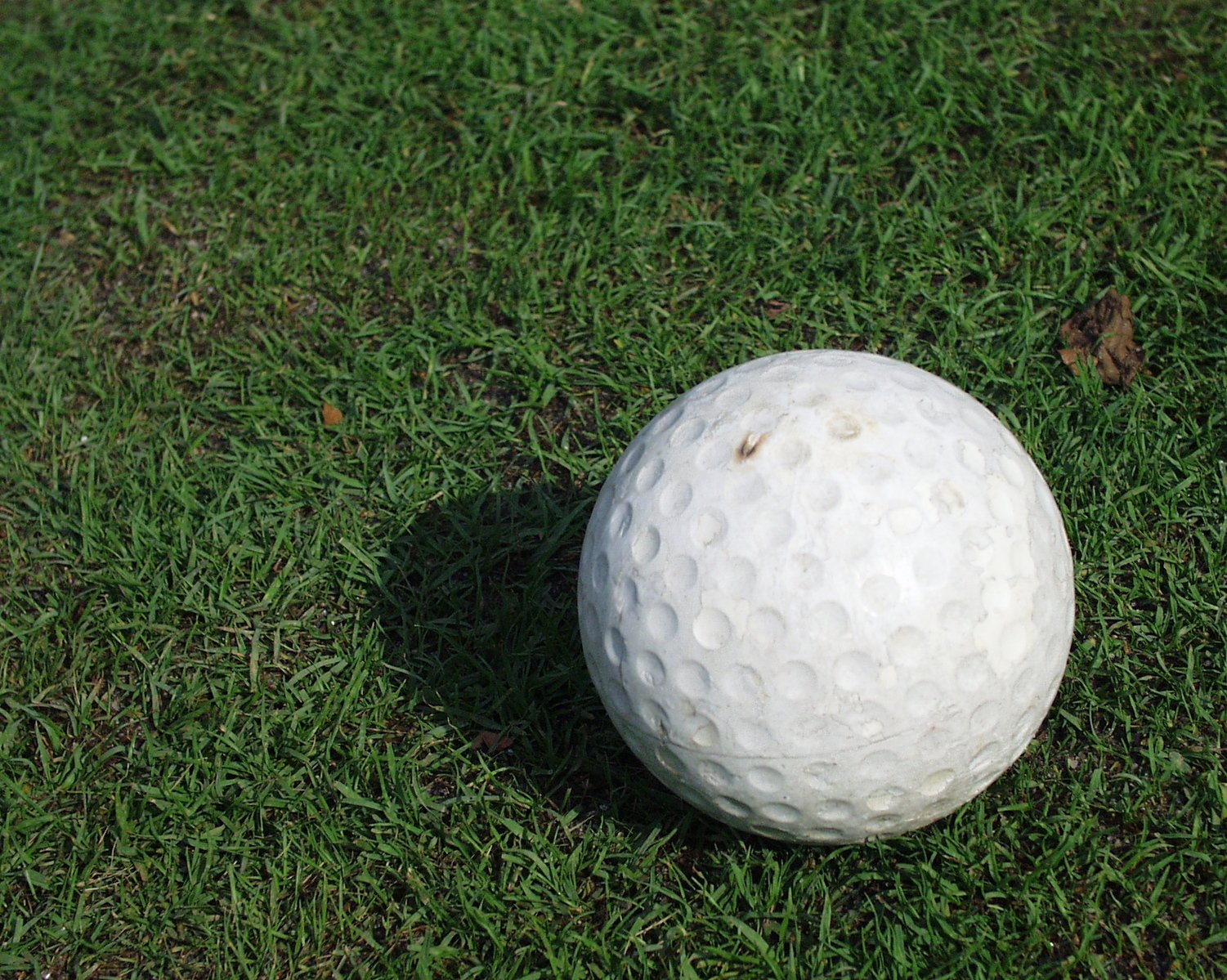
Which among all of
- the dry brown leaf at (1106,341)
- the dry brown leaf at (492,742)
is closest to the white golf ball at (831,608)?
the dry brown leaf at (492,742)

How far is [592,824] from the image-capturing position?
3049mm

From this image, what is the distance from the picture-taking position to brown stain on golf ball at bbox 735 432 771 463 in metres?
2.51

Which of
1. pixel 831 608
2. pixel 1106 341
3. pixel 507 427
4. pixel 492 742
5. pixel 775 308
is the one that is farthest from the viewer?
pixel 775 308

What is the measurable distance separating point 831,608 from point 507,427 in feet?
5.53

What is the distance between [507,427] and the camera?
3789mm

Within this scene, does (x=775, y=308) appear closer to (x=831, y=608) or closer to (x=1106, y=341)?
(x=1106, y=341)

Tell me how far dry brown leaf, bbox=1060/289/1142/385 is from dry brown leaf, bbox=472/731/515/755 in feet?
6.73

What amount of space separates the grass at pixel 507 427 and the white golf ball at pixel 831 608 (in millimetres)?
474

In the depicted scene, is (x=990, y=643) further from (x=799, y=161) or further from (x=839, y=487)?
(x=799, y=161)

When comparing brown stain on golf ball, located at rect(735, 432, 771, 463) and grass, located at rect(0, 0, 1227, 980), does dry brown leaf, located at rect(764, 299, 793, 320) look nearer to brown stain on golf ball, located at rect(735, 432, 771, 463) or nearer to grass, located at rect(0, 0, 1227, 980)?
grass, located at rect(0, 0, 1227, 980)

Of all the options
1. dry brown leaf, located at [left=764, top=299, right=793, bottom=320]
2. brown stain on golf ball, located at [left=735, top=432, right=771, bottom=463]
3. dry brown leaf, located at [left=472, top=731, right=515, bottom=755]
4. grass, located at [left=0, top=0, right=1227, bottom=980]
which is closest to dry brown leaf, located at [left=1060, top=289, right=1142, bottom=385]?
grass, located at [left=0, top=0, right=1227, bottom=980]

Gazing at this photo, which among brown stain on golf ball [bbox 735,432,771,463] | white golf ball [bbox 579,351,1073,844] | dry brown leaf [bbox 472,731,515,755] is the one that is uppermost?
brown stain on golf ball [bbox 735,432,771,463]

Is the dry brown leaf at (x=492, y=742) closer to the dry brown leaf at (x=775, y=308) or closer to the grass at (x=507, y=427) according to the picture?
the grass at (x=507, y=427)

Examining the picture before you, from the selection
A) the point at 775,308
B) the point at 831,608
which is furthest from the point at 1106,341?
the point at 831,608
